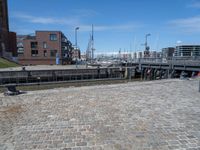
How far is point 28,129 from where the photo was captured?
478cm

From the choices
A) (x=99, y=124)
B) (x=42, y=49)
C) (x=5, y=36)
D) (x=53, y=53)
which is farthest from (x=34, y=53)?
(x=99, y=124)

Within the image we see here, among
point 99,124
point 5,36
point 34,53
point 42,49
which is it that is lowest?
point 99,124

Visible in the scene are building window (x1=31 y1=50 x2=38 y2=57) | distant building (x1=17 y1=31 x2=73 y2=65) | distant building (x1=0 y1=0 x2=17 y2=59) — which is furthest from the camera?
building window (x1=31 y1=50 x2=38 y2=57)

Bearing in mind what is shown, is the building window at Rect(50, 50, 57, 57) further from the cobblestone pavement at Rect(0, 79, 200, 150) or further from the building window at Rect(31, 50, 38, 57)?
the cobblestone pavement at Rect(0, 79, 200, 150)

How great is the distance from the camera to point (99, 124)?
5133 millimetres

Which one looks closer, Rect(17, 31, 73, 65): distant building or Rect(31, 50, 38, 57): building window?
Rect(17, 31, 73, 65): distant building

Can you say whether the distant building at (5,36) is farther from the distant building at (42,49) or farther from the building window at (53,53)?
the building window at (53,53)

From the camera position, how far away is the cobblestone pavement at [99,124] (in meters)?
4.00

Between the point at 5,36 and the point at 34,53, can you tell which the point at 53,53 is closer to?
the point at 34,53

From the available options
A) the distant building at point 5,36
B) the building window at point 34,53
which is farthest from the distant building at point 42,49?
the distant building at point 5,36

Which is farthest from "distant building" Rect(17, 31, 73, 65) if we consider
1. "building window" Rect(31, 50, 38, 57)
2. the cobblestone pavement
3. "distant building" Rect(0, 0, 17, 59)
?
the cobblestone pavement

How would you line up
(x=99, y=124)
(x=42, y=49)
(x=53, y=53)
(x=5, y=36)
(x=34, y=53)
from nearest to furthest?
(x=99, y=124)
(x=5, y=36)
(x=42, y=49)
(x=34, y=53)
(x=53, y=53)

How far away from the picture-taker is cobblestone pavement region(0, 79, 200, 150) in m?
4.00

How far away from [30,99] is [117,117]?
4.73 metres
